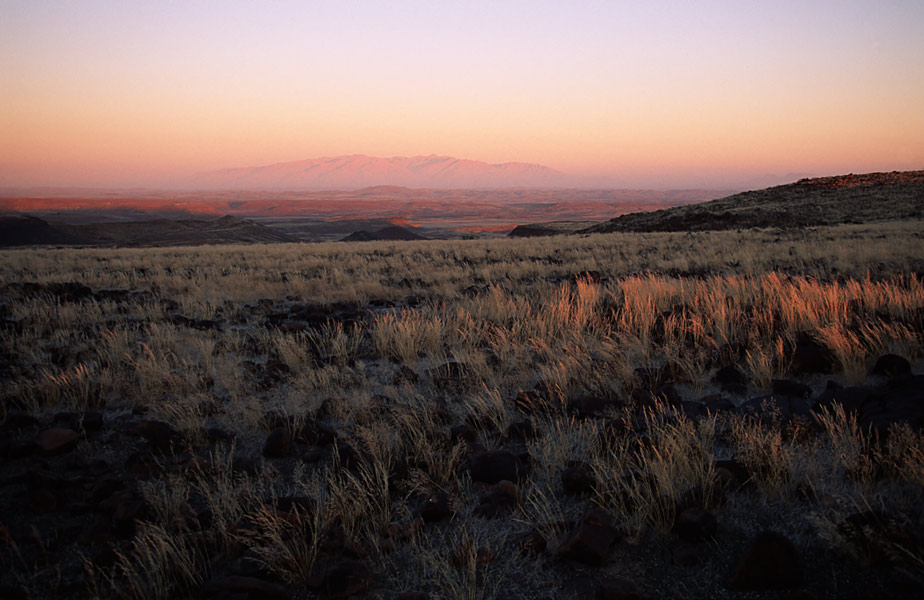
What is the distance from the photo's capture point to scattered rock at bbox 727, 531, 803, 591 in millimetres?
1783

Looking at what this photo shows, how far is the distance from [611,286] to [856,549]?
712cm

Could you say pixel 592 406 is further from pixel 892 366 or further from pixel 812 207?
pixel 812 207

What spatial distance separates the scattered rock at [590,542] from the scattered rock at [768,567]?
448 millimetres

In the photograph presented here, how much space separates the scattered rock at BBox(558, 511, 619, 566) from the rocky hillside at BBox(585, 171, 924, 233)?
31028mm

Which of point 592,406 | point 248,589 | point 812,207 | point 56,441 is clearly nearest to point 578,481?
point 592,406

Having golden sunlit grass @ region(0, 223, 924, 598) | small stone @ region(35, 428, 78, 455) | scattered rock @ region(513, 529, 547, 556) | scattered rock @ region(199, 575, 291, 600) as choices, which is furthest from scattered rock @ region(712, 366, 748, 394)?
small stone @ region(35, 428, 78, 455)

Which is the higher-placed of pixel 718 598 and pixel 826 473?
pixel 826 473

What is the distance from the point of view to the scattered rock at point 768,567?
1783 millimetres

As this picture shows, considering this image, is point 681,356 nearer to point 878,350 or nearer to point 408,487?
point 878,350

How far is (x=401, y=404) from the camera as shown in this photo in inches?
147

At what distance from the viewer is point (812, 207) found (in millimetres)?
34375

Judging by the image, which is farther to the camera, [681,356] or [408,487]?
[681,356]

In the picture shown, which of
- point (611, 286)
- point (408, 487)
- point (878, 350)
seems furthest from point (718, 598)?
point (611, 286)

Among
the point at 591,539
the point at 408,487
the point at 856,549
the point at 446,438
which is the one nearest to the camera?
the point at 856,549
